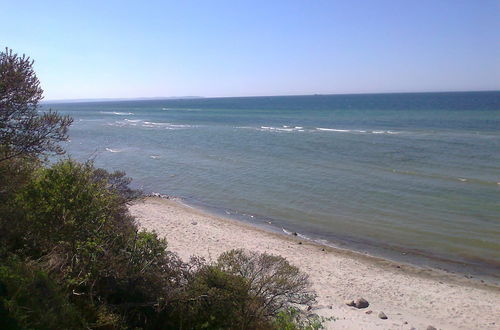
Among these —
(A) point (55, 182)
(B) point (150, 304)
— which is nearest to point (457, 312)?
(B) point (150, 304)

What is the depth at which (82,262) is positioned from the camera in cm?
709

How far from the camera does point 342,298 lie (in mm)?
12141

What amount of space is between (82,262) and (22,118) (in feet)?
11.7

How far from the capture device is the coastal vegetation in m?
6.49

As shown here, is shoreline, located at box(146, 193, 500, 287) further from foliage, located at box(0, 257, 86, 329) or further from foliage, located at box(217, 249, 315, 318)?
foliage, located at box(0, 257, 86, 329)

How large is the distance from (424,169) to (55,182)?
85.0 feet

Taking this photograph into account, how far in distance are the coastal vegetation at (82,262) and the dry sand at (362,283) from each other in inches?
146

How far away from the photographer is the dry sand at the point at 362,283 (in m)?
10.9

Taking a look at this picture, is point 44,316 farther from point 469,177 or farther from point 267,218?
point 469,177

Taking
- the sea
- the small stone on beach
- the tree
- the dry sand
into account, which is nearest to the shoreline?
the sea

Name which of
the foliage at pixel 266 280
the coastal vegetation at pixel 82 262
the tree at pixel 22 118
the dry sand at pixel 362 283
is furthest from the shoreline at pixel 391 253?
the tree at pixel 22 118

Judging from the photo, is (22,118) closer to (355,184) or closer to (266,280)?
(266,280)

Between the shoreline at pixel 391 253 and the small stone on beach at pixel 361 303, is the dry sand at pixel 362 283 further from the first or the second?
the shoreline at pixel 391 253

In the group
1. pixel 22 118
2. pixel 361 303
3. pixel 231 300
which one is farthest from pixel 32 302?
pixel 361 303
